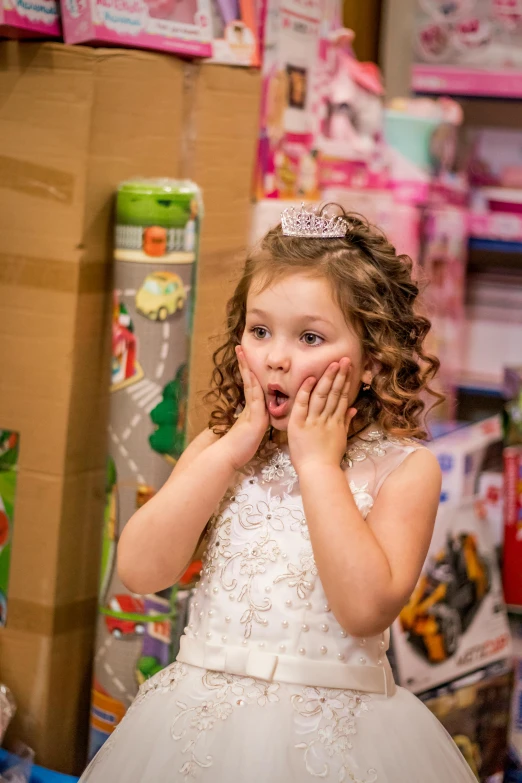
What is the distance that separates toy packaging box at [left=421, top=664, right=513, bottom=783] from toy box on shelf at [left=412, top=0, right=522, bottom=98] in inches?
67.9

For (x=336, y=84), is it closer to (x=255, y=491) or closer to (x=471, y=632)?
(x=471, y=632)

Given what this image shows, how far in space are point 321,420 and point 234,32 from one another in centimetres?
89

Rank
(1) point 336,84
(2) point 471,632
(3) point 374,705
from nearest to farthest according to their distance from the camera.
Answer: (3) point 374,705 < (2) point 471,632 < (1) point 336,84

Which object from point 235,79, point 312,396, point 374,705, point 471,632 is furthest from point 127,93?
point 471,632

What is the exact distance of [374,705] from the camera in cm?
109

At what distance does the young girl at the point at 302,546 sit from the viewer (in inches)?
40.8

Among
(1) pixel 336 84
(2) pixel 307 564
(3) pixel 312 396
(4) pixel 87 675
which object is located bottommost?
(4) pixel 87 675

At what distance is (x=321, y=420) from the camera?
1.10 m

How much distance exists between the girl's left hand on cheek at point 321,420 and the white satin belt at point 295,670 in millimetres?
200

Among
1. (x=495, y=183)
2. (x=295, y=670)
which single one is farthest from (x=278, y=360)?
(x=495, y=183)

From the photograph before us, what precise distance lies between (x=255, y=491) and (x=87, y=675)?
66 cm

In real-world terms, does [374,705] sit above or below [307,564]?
below

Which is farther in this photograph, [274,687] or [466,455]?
[466,455]

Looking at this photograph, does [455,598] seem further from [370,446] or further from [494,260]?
[494,260]
